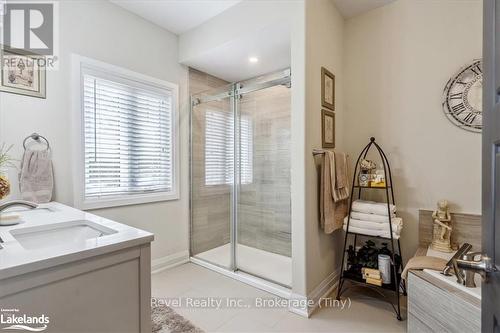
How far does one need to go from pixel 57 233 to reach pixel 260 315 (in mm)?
1481

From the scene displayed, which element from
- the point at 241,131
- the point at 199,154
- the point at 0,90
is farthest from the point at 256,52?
the point at 0,90

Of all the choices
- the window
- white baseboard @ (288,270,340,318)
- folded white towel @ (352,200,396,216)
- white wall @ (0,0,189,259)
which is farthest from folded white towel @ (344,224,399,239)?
white wall @ (0,0,189,259)

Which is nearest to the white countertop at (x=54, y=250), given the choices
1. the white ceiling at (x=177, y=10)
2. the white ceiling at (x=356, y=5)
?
the white ceiling at (x=177, y=10)

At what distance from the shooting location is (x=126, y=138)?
2.40 meters

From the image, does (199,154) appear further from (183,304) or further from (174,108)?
(183,304)

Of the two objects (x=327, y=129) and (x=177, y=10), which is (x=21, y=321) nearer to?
(x=327, y=129)

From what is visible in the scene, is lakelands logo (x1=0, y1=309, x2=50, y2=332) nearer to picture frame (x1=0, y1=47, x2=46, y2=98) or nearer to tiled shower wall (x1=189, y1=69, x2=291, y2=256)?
picture frame (x1=0, y1=47, x2=46, y2=98)

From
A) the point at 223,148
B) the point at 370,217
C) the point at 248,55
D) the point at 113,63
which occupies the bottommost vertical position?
the point at 370,217

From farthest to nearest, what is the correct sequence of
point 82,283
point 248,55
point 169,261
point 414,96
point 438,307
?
point 169,261
point 248,55
point 414,96
point 438,307
point 82,283

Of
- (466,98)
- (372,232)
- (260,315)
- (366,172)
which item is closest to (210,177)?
(260,315)

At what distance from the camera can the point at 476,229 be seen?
187cm

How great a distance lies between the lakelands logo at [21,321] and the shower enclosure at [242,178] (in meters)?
1.94

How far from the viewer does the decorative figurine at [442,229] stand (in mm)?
1876

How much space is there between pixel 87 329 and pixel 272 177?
2134 mm
